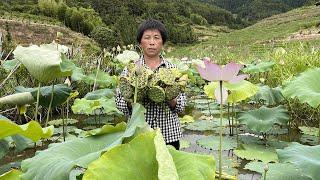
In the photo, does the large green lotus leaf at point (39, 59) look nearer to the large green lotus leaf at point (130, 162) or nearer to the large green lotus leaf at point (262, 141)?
the large green lotus leaf at point (130, 162)

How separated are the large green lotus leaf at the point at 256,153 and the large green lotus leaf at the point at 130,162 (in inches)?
82.7

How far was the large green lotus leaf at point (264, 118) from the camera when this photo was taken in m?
3.37

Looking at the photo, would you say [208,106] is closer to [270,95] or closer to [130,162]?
[270,95]

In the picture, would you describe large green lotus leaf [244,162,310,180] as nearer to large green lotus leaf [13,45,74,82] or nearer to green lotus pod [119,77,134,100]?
green lotus pod [119,77,134,100]

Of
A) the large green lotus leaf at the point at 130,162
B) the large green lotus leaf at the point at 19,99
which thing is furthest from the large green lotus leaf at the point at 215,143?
the large green lotus leaf at the point at 130,162

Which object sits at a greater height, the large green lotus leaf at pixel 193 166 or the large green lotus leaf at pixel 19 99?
the large green lotus leaf at pixel 19 99

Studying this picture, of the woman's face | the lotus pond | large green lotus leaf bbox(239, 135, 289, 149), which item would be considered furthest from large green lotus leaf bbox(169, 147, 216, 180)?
large green lotus leaf bbox(239, 135, 289, 149)

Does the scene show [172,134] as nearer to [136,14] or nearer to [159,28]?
[159,28]

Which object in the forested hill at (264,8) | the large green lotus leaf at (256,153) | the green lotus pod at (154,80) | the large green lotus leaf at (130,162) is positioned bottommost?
the large green lotus leaf at (256,153)

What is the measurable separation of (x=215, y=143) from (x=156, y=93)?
65.0 inches

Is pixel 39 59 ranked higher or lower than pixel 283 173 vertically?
higher

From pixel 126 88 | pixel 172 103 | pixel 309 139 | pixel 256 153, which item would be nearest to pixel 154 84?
pixel 126 88

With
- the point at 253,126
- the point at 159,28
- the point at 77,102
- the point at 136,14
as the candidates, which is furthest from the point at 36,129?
the point at 136,14

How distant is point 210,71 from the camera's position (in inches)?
56.8
